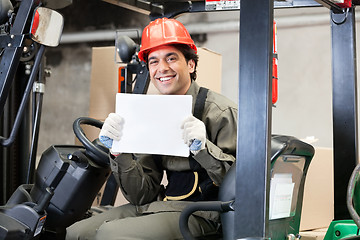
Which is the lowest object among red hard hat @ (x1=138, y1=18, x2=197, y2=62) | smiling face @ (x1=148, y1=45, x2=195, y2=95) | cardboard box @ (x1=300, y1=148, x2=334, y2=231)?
cardboard box @ (x1=300, y1=148, x2=334, y2=231)

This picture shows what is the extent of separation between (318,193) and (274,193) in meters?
1.62

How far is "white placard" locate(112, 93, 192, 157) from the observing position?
2.09 meters

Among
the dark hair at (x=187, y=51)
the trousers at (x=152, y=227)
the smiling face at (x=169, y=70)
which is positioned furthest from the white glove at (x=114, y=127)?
the dark hair at (x=187, y=51)

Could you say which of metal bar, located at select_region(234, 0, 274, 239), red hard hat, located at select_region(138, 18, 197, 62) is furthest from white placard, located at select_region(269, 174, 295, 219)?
red hard hat, located at select_region(138, 18, 197, 62)

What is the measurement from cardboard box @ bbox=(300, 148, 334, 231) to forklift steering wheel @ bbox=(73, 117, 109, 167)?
1318mm

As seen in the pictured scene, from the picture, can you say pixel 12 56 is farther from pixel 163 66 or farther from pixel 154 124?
pixel 154 124

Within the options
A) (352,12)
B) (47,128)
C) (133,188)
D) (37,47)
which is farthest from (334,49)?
(47,128)

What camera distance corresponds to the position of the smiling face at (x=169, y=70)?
2584 mm

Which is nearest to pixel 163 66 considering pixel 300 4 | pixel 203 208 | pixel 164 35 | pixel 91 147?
pixel 164 35

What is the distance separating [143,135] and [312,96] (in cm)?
372

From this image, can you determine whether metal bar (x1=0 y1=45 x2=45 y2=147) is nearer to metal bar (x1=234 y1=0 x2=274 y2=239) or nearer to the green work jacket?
the green work jacket

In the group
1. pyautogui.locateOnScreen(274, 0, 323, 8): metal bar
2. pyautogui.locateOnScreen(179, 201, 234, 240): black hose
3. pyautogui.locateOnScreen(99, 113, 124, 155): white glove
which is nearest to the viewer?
pyautogui.locateOnScreen(179, 201, 234, 240): black hose

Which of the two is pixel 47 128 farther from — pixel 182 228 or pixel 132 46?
pixel 182 228

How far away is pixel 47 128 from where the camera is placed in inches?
277
